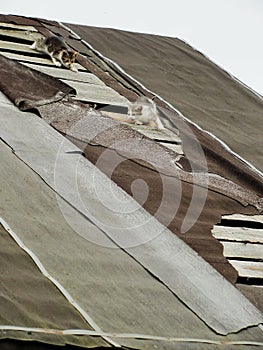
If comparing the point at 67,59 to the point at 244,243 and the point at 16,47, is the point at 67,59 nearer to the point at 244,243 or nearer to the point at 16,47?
the point at 16,47

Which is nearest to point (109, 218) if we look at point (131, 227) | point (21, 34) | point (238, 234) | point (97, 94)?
point (131, 227)

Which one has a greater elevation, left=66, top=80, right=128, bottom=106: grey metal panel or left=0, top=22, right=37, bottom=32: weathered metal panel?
left=0, top=22, right=37, bottom=32: weathered metal panel

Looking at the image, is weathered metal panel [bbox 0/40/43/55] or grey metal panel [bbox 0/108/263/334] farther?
weathered metal panel [bbox 0/40/43/55]

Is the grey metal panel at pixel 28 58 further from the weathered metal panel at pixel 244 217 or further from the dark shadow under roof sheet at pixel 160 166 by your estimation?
the weathered metal panel at pixel 244 217

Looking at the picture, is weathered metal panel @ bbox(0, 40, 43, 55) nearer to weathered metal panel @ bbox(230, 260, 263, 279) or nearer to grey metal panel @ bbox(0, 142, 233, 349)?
grey metal panel @ bbox(0, 142, 233, 349)

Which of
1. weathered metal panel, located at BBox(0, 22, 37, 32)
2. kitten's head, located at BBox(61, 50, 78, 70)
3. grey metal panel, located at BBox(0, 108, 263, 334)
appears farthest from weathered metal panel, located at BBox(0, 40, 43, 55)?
grey metal panel, located at BBox(0, 108, 263, 334)

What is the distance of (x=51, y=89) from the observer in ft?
12.4

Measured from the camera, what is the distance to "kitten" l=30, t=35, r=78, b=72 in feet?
14.2

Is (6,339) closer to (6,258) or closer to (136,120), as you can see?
(6,258)

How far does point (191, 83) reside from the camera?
4879 millimetres

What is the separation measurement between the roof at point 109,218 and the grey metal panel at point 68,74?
0.6 inches

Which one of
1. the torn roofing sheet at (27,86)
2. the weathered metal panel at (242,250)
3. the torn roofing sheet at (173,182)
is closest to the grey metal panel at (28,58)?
the torn roofing sheet at (27,86)

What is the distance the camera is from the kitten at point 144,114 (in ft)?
12.6

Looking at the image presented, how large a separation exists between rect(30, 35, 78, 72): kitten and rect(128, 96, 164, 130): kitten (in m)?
0.52
